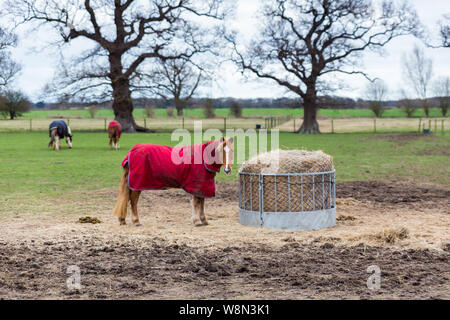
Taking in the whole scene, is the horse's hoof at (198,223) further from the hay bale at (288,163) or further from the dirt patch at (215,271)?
the dirt patch at (215,271)

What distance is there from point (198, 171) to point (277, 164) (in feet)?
3.95

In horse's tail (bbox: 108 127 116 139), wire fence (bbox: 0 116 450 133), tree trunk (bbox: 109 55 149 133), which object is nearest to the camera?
horse's tail (bbox: 108 127 116 139)

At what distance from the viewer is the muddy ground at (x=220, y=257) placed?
17.0ft

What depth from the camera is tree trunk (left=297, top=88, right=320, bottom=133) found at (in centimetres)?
4069

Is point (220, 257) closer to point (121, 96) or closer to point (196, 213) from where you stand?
point (196, 213)

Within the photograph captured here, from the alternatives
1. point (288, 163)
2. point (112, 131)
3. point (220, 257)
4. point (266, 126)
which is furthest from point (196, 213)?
point (266, 126)

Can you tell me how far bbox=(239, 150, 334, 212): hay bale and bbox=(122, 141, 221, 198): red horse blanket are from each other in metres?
0.65

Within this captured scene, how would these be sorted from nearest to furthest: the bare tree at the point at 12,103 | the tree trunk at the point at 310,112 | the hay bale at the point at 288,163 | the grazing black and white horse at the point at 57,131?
the hay bale at the point at 288,163 < the grazing black and white horse at the point at 57,131 < the tree trunk at the point at 310,112 < the bare tree at the point at 12,103

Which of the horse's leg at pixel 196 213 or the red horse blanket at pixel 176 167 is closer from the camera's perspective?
the red horse blanket at pixel 176 167

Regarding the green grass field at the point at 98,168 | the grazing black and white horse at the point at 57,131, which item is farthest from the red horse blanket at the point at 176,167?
the grazing black and white horse at the point at 57,131

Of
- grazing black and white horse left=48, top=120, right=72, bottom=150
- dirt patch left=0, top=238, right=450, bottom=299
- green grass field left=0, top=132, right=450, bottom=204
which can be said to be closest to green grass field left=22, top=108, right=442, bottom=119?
grazing black and white horse left=48, top=120, right=72, bottom=150

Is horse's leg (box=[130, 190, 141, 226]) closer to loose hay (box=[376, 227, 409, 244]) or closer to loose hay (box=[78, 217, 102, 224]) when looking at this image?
loose hay (box=[78, 217, 102, 224])

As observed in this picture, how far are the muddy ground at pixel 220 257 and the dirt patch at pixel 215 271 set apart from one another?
0.01m

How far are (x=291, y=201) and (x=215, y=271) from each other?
8.68ft
